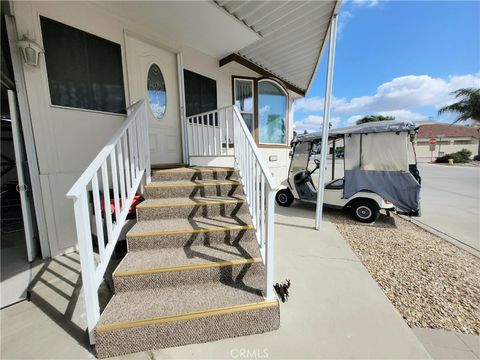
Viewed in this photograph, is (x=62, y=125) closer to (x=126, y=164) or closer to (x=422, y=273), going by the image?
(x=126, y=164)

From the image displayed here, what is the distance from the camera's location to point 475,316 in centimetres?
178

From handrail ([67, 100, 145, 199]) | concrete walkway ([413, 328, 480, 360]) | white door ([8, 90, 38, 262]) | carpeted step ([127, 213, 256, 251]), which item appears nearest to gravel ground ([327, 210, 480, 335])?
concrete walkway ([413, 328, 480, 360])

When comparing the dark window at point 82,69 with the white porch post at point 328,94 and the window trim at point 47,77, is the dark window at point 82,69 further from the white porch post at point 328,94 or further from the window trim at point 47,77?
the white porch post at point 328,94

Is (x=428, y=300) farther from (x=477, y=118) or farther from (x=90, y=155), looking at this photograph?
(x=477, y=118)

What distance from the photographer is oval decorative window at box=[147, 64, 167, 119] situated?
3.53m

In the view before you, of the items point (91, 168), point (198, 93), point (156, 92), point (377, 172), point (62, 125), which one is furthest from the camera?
point (198, 93)

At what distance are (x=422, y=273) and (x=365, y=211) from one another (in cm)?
181

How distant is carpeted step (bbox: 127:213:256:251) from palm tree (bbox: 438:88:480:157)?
26.9 meters

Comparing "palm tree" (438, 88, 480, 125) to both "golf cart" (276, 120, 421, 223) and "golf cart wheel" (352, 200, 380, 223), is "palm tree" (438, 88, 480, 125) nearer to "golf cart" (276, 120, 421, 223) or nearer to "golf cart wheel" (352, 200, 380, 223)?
"golf cart" (276, 120, 421, 223)

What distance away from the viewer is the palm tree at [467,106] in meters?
18.1

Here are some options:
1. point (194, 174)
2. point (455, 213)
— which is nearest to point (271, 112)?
point (194, 174)

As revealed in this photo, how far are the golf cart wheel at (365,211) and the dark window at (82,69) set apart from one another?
4562mm

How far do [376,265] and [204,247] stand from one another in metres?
2.13

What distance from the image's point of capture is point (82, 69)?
2818mm
